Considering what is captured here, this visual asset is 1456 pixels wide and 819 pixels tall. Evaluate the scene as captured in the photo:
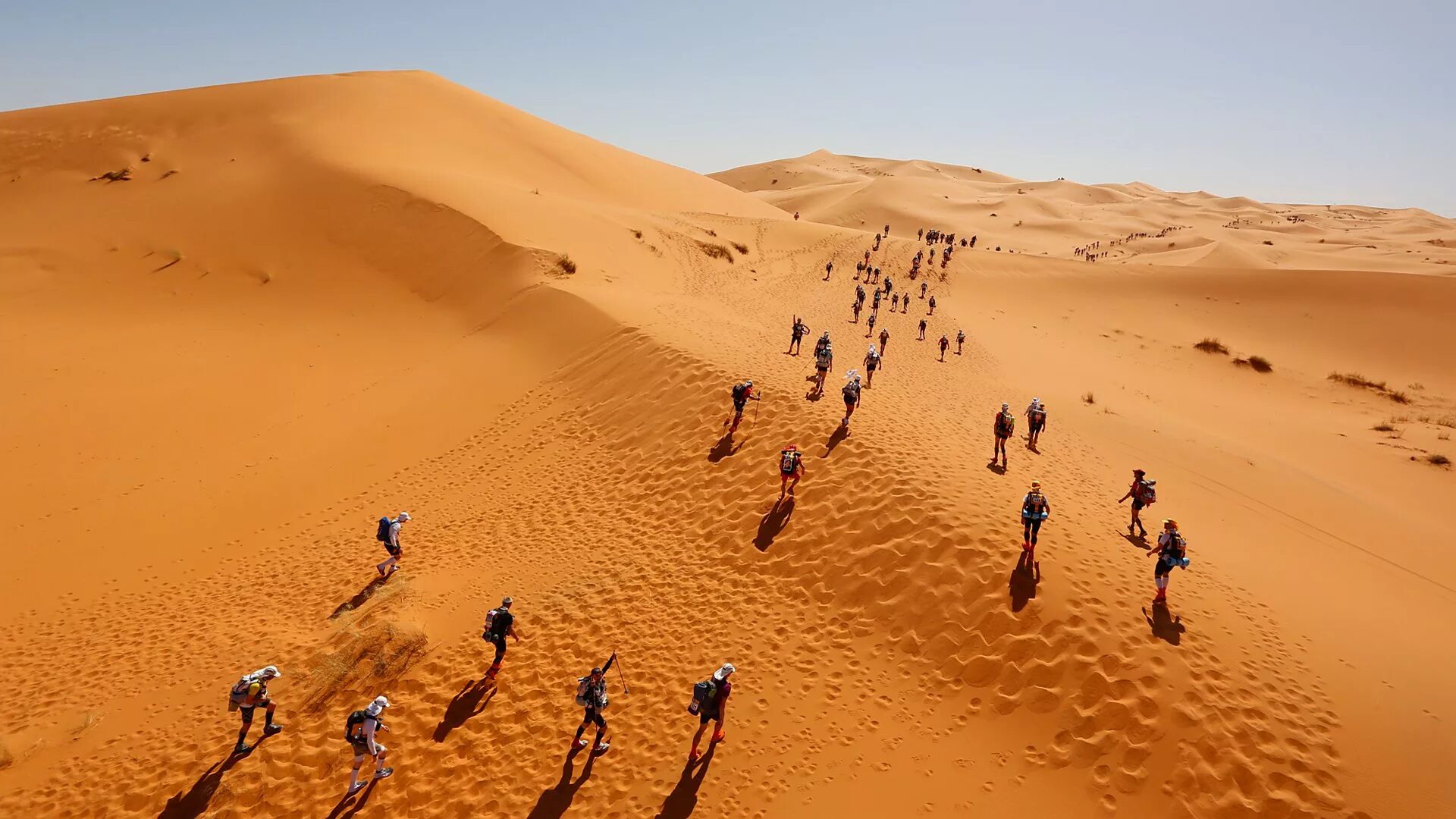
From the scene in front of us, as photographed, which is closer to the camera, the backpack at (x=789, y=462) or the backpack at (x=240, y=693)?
the backpack at (x=240, y=693)

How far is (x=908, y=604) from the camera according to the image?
10180mm

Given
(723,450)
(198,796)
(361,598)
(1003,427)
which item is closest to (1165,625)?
(1003,427)

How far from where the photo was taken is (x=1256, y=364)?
31875mm

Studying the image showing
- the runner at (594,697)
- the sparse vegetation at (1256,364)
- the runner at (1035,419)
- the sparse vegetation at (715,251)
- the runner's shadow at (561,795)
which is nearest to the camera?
the runner's shadow at (561,795)

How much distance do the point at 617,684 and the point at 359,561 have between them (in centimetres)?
660

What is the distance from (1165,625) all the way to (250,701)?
1274cm

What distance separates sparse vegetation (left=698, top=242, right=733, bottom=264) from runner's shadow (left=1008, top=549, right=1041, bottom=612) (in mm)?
28175

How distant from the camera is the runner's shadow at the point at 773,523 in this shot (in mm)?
12039

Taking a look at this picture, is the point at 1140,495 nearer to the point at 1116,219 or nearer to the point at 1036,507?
the point at 1036,507

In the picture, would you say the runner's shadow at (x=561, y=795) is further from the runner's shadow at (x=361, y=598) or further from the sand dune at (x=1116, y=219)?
the sand dune at (x=1116, y=219)

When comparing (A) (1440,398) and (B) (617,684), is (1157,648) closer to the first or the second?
(B) (617,684)

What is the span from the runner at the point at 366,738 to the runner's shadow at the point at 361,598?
3.60m

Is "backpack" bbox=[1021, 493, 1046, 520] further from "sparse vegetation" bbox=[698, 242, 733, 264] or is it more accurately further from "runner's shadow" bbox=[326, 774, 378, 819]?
"sparse vegetation" bbox=[698, 242, 733, 264]

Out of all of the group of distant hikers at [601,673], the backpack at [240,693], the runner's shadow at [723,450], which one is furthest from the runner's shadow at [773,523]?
the backpack at [240,693]
